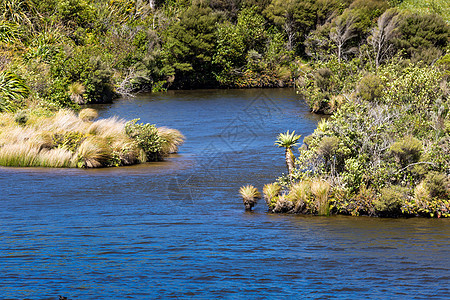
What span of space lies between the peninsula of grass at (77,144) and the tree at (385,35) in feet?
107

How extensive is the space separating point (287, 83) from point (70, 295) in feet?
185

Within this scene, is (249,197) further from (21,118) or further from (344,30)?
(344,30)

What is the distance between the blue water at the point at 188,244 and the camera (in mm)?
12406

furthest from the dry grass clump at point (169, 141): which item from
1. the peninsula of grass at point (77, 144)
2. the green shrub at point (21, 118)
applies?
the green shrub at point (21, 118)

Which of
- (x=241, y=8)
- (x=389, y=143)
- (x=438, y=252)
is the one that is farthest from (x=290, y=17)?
(x=438, y=252)

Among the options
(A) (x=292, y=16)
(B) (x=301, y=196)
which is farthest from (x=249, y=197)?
(A) (x=292, y=16)

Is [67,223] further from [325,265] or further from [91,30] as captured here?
[91,30]

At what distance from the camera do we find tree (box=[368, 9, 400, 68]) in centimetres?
5578

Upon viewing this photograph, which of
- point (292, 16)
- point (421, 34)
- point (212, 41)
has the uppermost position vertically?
point (292, 16)

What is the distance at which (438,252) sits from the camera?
1445cm

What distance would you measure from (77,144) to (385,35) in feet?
124

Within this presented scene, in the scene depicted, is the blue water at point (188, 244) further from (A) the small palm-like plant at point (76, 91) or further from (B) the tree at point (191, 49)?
(B) the tree at point (191, 49)

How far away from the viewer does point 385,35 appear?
5638cm

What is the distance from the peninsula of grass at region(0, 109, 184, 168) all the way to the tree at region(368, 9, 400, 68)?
32.6 metres
